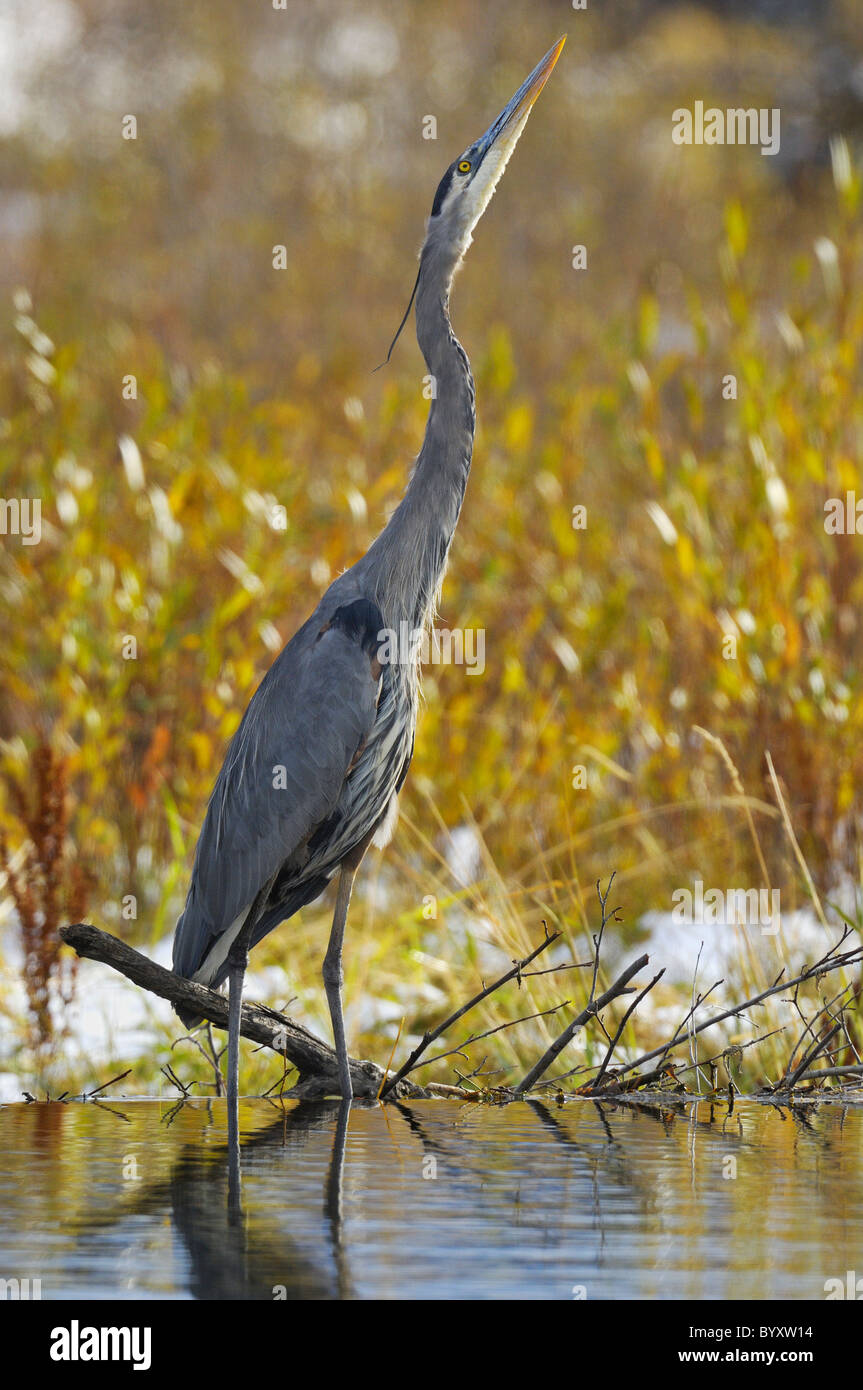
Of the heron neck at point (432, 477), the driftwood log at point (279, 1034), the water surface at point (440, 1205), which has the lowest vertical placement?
the water surface at point (440, 1205)

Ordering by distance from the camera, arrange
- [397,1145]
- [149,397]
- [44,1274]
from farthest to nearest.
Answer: [149,397] → [397,1145] → [44,1274]

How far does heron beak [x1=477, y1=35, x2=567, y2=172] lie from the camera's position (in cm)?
418

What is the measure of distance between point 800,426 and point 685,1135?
3.49 m

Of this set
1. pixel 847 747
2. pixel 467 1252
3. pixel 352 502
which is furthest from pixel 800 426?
pixel 467 1252

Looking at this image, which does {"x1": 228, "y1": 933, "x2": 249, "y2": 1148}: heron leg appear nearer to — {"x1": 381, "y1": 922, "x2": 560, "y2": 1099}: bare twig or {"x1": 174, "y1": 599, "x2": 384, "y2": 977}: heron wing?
{"x1": 174, "y1": 599, "x2": 384, "y2": 977}: heron wing

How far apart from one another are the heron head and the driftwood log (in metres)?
2.04

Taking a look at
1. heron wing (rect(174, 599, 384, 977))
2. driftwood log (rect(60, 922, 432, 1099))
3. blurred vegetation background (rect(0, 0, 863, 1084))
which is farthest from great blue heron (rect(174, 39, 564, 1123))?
blurred vegetation background (rect(0, 0, 863, 1084))

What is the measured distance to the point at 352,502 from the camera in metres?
6.19

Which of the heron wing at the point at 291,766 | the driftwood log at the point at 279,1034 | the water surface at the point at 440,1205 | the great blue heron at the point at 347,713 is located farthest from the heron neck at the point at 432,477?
the water surface at the point at 440,1205

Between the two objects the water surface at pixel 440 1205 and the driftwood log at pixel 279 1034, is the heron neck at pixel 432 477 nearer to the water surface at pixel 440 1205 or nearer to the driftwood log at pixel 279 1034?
the driftwood log at pixel 279 1034

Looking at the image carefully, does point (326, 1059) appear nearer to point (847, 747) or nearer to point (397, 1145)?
point (397, 1145)

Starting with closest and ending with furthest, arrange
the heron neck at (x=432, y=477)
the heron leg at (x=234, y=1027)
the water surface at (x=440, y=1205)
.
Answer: the water surface at (x=440, y=1205) → the heron leg at (x=234, y=1027) → the heron neck at (x=432, y=477)

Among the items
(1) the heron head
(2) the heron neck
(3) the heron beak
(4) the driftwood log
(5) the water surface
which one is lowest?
(5) the water surface

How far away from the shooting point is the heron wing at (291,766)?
3.95 meters
